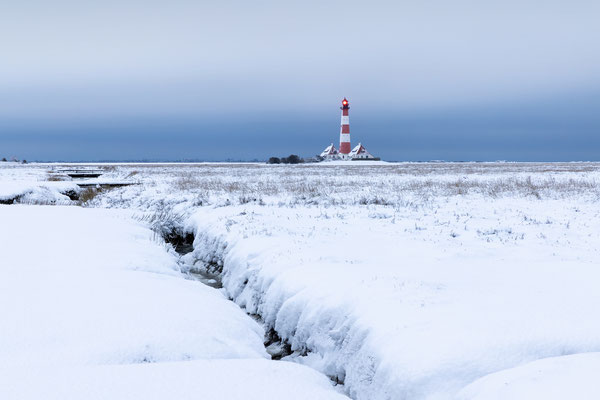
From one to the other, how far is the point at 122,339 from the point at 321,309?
2470 millimetres

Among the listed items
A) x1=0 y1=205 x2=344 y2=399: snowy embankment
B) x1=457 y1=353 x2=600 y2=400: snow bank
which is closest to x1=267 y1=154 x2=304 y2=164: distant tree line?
x1=0 y1=205 x2=344 y2=399: snowy embankment

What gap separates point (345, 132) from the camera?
86750 millimetres

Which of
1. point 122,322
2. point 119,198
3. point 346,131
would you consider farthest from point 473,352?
point 346,131

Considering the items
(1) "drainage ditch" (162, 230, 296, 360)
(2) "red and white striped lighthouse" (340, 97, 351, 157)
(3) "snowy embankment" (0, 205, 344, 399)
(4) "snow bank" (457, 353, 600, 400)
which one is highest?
(2) "red and white striped lighthouse" (340, 97, 351, 157)

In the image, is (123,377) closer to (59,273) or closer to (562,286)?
(59,273)

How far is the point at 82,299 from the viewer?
5.26 metres

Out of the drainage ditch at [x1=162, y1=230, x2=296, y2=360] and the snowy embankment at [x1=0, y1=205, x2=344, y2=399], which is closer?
the snowy embankment at [x1=0, y1=205, x2=344, y2=399]

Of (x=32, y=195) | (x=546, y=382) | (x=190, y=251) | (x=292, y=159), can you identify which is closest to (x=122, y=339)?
(x=546, y=382)

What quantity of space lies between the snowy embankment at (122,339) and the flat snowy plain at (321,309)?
0.02 metres

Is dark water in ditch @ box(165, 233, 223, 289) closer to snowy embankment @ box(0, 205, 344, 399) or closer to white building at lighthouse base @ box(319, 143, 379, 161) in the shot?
snowy embankment @ box(0, 205, 344, 399)

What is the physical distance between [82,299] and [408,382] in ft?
13.0

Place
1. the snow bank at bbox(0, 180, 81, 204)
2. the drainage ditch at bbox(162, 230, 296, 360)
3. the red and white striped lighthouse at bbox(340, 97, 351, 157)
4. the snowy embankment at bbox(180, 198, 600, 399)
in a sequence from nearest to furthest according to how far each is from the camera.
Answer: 1. the snowy embankment at bbox(180, 198, 600, 399)
2. the drainage ditch at bbox(162, 230, 296, 360)
3. the snow bank at bbox(0, 180, 81, 204)
4. the red and white striped lighthouse at bbox(340, 97, 351, 157)

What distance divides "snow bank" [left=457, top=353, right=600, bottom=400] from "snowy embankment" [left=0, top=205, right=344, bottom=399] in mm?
1365

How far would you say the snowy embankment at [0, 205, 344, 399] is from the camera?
137 inches
